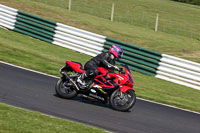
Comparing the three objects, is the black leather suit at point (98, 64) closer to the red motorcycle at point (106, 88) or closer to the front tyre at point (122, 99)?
the red motorcycle at point (106, 88)

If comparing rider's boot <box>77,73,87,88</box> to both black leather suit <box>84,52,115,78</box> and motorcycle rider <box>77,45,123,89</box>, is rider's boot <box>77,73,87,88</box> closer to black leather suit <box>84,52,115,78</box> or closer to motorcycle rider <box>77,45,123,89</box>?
motorcycle rider <box>77,45,123,89</box>

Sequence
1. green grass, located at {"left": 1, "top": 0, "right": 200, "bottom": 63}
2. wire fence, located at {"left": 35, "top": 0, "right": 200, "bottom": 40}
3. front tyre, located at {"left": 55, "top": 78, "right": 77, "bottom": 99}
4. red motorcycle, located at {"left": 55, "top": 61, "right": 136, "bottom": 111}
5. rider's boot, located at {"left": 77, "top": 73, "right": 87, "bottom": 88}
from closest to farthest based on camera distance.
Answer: red motorcycle, located at {"left": 55, "top": 61, "right": 136, "bottom": 111} < rider's boot, located at {"left": 77, "top": 73, "right": 87, "bottom": 88} < front tyre, located at {"left": 55, "top": 78, "right": 77, "bottom": 99} < green grass, located at {"left": 1, "top": 0, "right": 200, "bottom": 63} < wire fence, located at {"left": 35, "top": 0, "right": 200, "bottom": 40}

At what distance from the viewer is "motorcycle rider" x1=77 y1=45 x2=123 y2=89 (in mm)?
9641

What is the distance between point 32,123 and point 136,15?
29518 millimetres

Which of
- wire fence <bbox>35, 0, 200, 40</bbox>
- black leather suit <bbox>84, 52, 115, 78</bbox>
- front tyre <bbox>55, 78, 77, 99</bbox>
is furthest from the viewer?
wire fence <bbox>35, 0, 200, 40</bbox>

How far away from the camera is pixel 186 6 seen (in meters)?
45.5

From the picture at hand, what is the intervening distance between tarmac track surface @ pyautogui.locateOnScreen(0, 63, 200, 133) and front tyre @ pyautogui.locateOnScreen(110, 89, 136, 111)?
0.17 m

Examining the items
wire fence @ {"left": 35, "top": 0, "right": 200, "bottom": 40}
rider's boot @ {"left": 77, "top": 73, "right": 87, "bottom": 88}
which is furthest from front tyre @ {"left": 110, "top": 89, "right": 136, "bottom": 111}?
wire fence @ {"left": 35, "top": 0, "right": 200, "bottom": 40}

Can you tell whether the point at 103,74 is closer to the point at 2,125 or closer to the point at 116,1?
the point at 2,125

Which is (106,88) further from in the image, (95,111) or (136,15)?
(136,15)

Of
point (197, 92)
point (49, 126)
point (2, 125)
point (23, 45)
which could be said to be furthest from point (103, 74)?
point (23, 45)

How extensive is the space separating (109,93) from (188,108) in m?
3.24

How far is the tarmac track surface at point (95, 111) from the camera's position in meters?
8.44

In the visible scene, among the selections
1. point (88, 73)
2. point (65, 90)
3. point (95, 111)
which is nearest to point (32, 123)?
point (95, 111)
